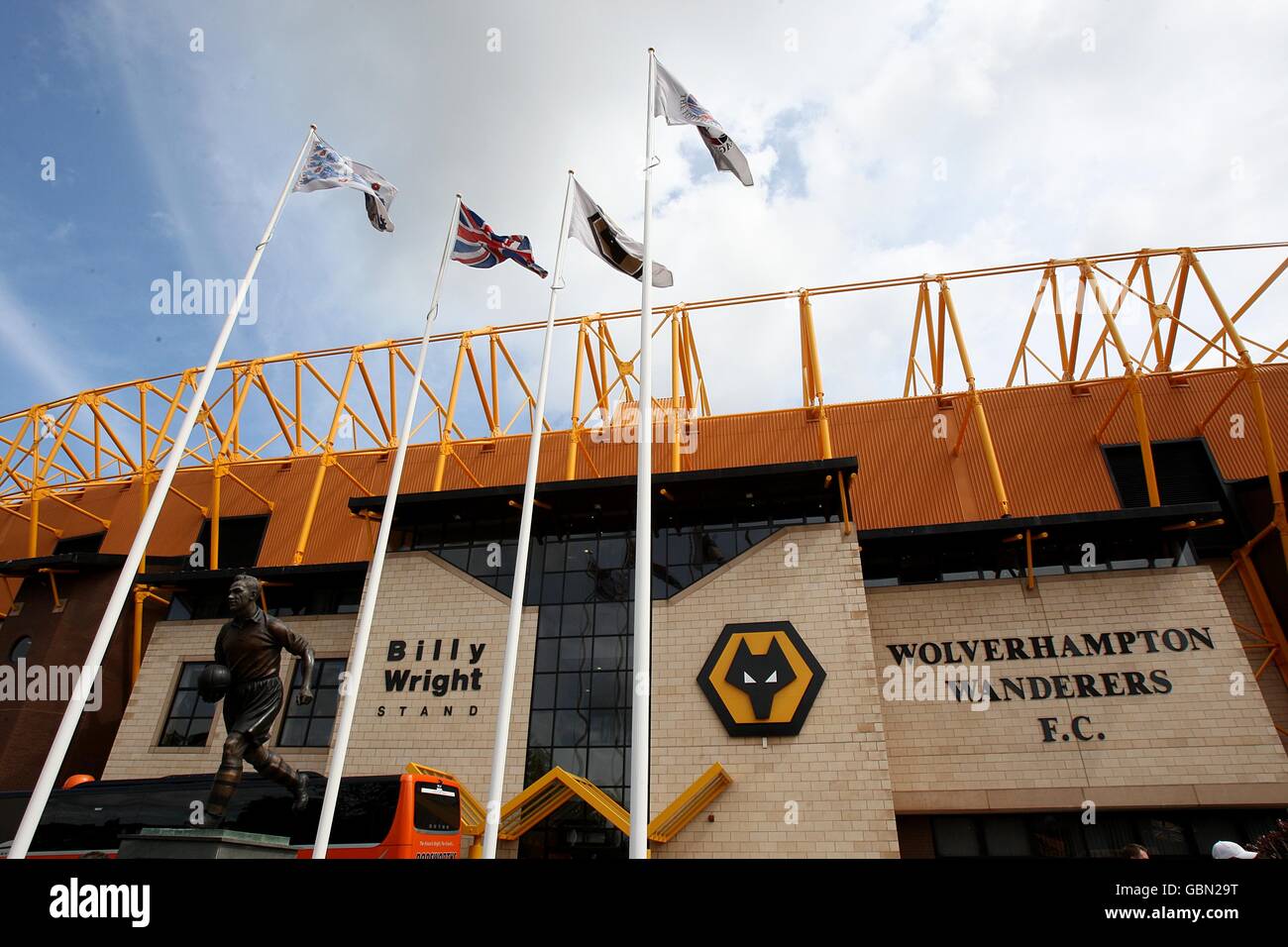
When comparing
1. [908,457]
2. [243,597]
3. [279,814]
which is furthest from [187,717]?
[908,457]

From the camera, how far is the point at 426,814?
13250mm

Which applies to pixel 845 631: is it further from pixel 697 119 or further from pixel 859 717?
pixel 697 119

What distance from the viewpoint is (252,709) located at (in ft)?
31.6

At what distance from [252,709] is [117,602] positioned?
2566 mm

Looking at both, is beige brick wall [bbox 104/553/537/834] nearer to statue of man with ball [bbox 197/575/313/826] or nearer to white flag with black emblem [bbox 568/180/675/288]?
statue of man with ball [bbox 197/575/313/826]

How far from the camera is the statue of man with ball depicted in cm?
943

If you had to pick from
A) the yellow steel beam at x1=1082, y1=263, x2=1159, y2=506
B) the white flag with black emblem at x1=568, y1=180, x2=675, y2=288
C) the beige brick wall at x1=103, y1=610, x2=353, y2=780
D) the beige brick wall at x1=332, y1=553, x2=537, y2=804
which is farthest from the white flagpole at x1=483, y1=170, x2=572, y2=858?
the yellow steel beam at x1=1082, y1=263, x2=1159, y2=506

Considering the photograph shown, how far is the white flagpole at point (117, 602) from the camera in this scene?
8.75m

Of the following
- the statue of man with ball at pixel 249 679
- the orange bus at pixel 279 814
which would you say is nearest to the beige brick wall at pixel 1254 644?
the orange bus at pixel 279 814

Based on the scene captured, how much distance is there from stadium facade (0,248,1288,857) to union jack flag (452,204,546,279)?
6184mm

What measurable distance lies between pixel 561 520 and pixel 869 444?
11.1 metres

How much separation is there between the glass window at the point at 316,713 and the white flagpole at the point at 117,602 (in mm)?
8824

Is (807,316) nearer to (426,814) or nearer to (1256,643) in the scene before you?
(1256,643)

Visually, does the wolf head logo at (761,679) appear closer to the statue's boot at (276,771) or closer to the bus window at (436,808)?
the bus window at (436,808)
